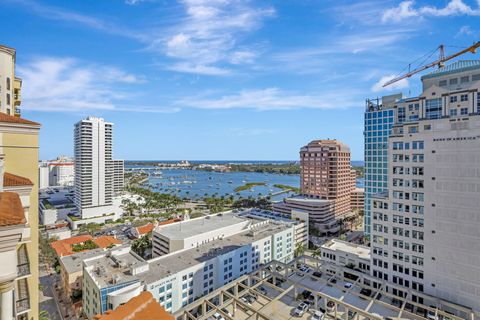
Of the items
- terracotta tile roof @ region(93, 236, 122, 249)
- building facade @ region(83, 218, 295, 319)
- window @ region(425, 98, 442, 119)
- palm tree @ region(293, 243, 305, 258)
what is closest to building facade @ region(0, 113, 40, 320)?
building facade @ region(83, 218, 295, 319)

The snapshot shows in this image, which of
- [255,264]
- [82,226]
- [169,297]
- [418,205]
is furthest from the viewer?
[82,226]

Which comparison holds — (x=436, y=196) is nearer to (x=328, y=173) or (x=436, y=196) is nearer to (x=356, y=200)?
(x=328, y=173)

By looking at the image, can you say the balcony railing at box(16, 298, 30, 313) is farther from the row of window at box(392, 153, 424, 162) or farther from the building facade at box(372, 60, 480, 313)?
the row of window at box(392, 153, 424, 162)

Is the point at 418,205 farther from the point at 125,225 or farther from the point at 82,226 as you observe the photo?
the point at 82,226

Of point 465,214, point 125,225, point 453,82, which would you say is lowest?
point 125,225

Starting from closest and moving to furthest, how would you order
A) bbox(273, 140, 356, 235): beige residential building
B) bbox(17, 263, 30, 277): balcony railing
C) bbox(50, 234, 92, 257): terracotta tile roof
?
bbox(17, 263, 30, 277): balcony railing < bbox(50, 234, 92, 257): terracotta tile roof < bbox(273, 140, 356, 235): beige residential building

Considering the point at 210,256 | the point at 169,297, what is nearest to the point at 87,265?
the point at 169,297
